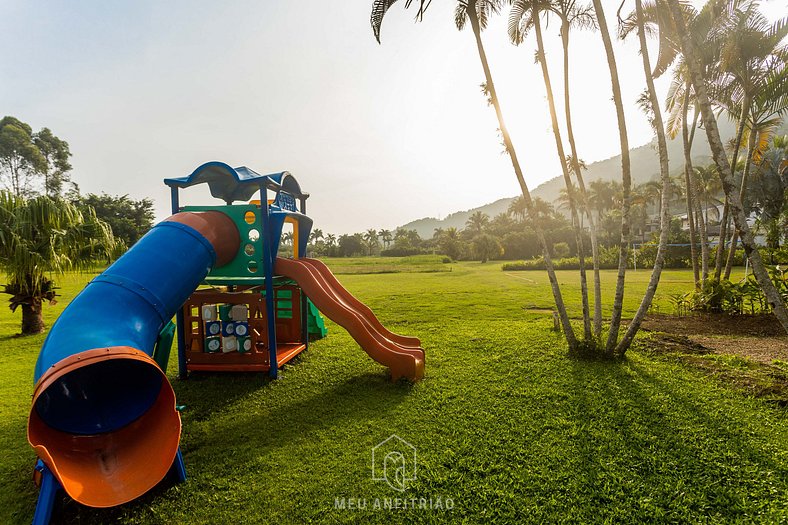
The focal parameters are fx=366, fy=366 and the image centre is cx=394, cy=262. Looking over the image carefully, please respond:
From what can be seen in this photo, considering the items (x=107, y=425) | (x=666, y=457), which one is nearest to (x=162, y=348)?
(x=107, y=425)

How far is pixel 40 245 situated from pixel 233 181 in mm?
6082

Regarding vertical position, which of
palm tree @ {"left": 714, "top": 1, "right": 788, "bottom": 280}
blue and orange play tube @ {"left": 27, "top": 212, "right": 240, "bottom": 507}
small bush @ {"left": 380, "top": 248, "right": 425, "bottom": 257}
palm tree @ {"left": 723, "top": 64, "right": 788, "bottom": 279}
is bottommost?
blue and orange play tube @ {"left": 27, "top": 212, "right": 240, "bottom": 507}

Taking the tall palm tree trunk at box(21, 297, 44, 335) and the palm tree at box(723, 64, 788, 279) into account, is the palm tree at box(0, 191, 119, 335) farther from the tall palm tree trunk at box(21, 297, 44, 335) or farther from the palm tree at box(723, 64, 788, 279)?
the palm tree at box(723, 64, 788, 279)

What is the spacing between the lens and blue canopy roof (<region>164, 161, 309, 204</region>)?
639cm

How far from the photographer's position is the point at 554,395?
5.55m

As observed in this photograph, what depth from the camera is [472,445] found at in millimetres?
4289

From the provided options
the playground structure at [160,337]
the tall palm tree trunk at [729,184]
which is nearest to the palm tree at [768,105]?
the tall palm tree trunk at [729,184]

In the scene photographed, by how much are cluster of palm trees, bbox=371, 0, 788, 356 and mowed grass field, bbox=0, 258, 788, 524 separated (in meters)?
1.33

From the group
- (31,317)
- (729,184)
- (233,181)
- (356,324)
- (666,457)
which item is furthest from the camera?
(31,317)

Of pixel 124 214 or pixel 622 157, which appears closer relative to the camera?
pixel 622 157

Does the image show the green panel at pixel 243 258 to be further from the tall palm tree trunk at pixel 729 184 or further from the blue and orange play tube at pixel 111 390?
the tall palm tree trunk at pixel 729 184

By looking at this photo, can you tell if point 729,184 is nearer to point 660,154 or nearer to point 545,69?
point 660,154

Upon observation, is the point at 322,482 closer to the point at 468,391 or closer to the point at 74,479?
the point at 74,479

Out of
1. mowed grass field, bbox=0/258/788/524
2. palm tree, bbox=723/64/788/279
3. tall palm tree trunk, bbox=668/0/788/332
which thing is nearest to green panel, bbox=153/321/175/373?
mowed grass field, bbox=0/258/788/524
